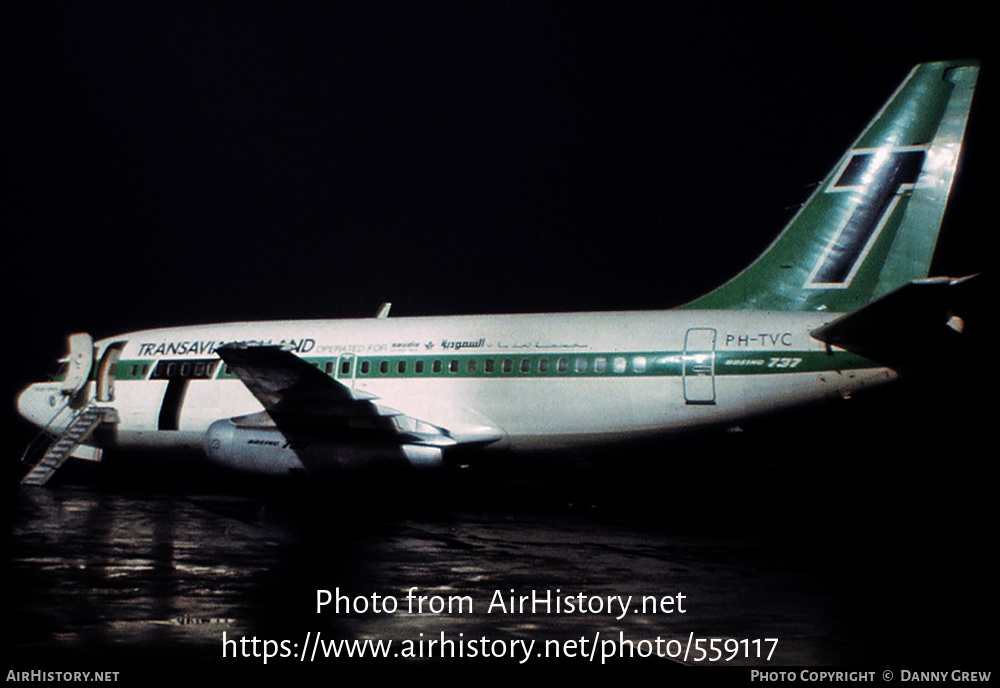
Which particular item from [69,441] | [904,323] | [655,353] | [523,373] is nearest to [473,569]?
[655,353]

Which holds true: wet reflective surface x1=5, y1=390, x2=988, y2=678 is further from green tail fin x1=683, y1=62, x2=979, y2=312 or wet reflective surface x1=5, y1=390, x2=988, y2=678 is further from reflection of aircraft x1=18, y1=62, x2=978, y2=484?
green tail fin x1=683, y1=62, x2=979, y2=312

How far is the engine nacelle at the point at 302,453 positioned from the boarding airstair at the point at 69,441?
15.1 ft

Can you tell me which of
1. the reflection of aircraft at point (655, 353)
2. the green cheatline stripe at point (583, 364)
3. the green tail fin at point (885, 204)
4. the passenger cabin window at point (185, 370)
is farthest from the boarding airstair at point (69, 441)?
the green tail fin at point (885, 204)

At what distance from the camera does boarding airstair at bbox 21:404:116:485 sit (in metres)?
19.8

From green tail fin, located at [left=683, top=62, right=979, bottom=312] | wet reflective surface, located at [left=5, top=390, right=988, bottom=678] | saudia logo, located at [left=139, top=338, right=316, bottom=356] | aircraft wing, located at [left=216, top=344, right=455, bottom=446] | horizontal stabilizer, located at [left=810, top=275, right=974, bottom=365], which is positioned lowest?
wet reflective surface, located at [left=5, top=390, right=988, bottom=678]

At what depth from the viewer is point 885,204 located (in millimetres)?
14883

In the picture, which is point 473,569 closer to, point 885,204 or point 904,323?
point 904,323

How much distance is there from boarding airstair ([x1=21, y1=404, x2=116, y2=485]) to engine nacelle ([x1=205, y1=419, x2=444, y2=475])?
461 centimetres

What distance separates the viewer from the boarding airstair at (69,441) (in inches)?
781

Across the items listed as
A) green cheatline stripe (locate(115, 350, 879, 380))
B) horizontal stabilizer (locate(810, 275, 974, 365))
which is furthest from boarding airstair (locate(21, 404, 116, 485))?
horizontal stabilizer (locate(810, 275, 974, 365))

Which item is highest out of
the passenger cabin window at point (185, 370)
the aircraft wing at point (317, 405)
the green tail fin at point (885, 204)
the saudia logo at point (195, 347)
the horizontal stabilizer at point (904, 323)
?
the green tail fin at point (885, 204)

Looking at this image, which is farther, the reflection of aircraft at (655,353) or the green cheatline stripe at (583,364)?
the reflection of aircraft at (655,353)

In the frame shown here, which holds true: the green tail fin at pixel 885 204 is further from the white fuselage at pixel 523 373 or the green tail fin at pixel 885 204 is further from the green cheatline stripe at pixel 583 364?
the green cheatline stripe at pixel 583 364

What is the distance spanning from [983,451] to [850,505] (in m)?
14.5
